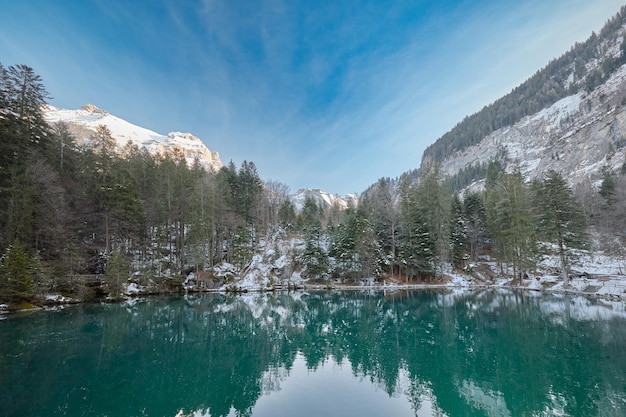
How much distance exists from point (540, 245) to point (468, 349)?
3328 cm

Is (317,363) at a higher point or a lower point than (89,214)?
lower

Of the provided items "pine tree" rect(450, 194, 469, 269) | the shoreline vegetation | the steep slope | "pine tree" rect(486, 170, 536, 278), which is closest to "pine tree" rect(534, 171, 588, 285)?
the shoreline vegetation

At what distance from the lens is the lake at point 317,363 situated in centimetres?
862

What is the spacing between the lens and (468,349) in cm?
1434

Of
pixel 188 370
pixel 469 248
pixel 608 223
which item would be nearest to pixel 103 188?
pixel 188 370

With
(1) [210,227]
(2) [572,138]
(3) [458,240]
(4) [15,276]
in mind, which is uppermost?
(2) [572,138]

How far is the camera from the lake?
8.62 metres

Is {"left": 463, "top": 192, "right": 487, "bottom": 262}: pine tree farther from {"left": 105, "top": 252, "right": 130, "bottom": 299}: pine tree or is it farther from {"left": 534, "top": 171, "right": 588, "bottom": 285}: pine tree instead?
{"left": 105, "top": 252, "right": 130, "bottom": 299}: pine tree

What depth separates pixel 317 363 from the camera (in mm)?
12703

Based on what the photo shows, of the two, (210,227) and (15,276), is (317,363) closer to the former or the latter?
(15,276)

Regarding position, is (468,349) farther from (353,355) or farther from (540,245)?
(540,245)

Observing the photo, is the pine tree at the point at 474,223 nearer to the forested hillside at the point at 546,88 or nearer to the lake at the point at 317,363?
the lake at the point at 317,363

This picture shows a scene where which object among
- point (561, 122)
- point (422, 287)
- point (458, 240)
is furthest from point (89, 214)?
point (561, 122)

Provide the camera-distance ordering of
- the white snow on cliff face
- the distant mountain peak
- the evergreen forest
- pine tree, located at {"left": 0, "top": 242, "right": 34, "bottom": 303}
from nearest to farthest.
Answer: pine tree, located at {"left": 0, "top": 242, "right": 34, "bottom": 303}, the evergreen forest, the white snow on cliff face, the distant mountain peak
